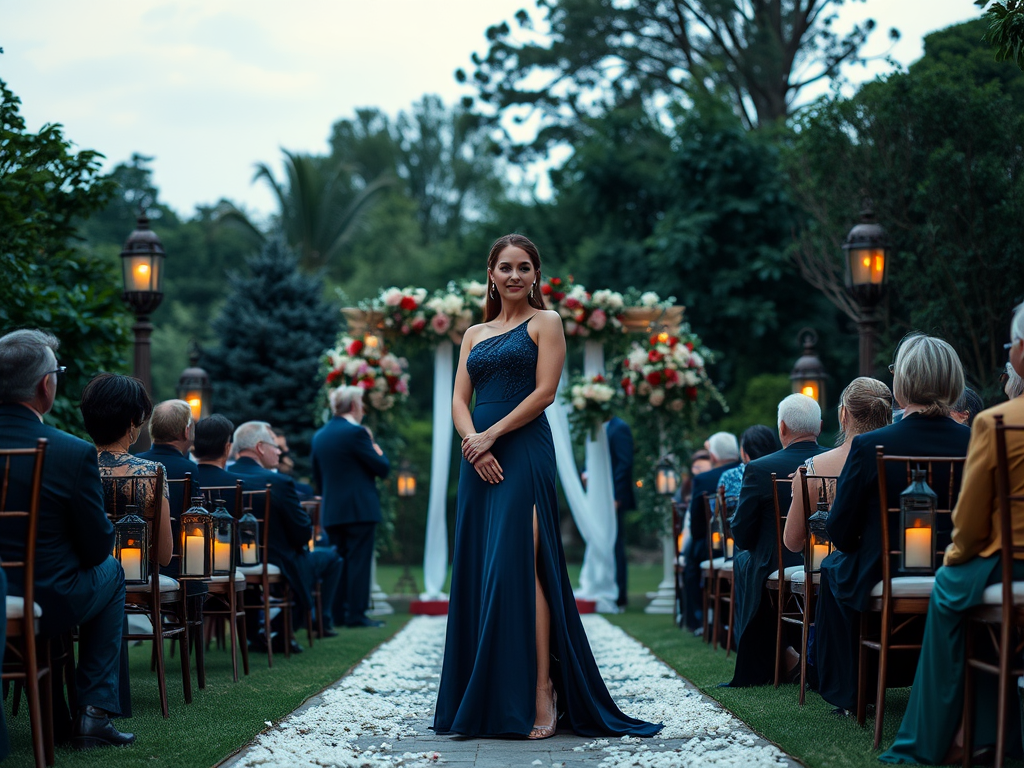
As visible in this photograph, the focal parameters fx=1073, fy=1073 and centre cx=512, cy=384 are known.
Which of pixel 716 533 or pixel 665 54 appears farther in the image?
pixel 665 54

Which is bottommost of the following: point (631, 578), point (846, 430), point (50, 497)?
point (631, 578)

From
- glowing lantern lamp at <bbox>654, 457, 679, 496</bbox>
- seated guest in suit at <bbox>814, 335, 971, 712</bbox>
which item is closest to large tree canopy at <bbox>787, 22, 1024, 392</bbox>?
glowing lantern lamp at <bbox>654, 457, 679, 496</bbox>

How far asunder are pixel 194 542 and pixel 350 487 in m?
5.14

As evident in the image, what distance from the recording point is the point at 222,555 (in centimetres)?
622

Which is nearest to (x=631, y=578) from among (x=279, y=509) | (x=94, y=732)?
(x=279, y=509)

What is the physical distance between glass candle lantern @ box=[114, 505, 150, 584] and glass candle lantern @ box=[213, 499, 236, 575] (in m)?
0.93

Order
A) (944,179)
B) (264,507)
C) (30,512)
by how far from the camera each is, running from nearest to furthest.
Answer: (30,512)
(264,507)
(944,179)

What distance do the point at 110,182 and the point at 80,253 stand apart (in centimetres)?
187

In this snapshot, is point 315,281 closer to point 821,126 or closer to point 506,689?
point 821,126

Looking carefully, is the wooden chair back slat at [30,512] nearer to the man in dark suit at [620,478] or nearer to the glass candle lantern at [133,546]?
the glass candle lantern at [133,546]

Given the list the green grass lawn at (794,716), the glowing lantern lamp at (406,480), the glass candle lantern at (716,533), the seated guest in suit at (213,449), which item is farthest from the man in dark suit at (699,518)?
the glowing lantern lamp at (406,480)

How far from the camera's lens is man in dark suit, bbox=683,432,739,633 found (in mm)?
9047

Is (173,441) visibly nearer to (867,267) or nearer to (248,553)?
(248,553)

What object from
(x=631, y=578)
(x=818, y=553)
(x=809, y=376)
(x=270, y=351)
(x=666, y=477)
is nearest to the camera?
(x=818, y=553)
